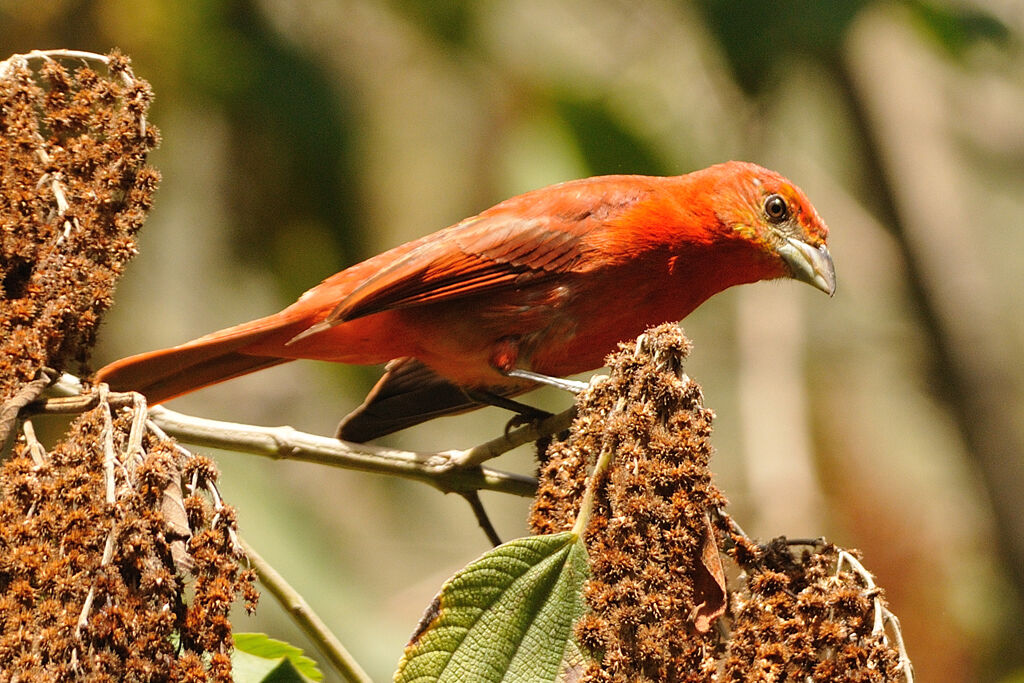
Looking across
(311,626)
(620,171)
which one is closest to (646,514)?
(311,626)

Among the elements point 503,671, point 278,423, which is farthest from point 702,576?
point 278,423

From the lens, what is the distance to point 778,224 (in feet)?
13.8

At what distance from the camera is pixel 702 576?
2.03m

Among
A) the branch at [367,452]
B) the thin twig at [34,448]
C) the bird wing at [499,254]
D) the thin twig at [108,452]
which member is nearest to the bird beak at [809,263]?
the bird wing at [499,254]

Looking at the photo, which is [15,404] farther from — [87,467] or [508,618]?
[508,618]

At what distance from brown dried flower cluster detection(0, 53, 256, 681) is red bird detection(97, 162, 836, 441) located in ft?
4.05

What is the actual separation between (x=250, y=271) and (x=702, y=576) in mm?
3338

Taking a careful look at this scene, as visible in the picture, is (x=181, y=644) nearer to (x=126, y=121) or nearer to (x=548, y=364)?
(x=126, y=121)

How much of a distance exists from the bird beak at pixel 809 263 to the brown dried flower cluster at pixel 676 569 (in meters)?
2.04

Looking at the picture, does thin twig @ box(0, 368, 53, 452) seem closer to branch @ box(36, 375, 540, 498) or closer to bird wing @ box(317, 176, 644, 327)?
branch @ box(36, 375, 540, 498)

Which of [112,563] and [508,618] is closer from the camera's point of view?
[112,563]

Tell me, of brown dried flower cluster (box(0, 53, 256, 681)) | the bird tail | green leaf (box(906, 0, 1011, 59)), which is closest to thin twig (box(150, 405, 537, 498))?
brown dried flower cluster (box(0, 53, 256, 681))

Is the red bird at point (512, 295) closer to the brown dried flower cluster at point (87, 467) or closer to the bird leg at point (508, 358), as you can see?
the bird leg at point (508, 358)

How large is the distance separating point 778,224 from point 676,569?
2.47 m
